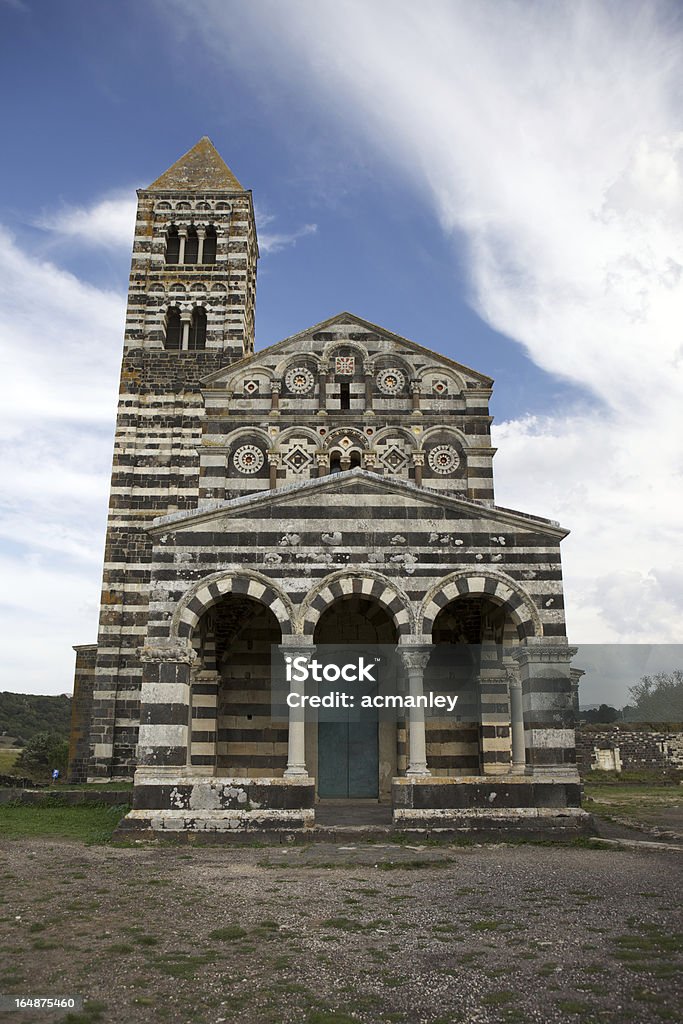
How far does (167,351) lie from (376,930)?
22999 millimetres

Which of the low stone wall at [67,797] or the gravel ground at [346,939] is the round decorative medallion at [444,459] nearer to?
the gravel ground at [346,939]

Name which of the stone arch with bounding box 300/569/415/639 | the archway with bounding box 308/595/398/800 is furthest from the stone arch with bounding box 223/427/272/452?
the stone arch with bounding box 300/569/415/639

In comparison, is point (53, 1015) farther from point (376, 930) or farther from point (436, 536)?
point (436, 536)

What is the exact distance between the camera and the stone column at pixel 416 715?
1408cm

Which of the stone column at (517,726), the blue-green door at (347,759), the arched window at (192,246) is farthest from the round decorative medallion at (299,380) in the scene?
the arched window at (192,246)

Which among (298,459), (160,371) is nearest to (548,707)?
(298,459)

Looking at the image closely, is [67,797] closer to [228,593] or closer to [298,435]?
[228,593]

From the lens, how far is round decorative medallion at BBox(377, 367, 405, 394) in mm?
21391

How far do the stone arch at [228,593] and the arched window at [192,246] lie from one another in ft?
58.9

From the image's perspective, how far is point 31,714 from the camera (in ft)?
239

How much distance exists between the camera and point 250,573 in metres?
14.8

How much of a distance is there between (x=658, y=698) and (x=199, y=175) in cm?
5216

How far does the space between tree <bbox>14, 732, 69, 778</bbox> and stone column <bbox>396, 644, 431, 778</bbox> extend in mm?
25504

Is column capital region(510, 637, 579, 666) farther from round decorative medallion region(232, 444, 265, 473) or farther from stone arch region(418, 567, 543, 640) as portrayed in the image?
round decorative medallion region(232, 444, 265, 473)
